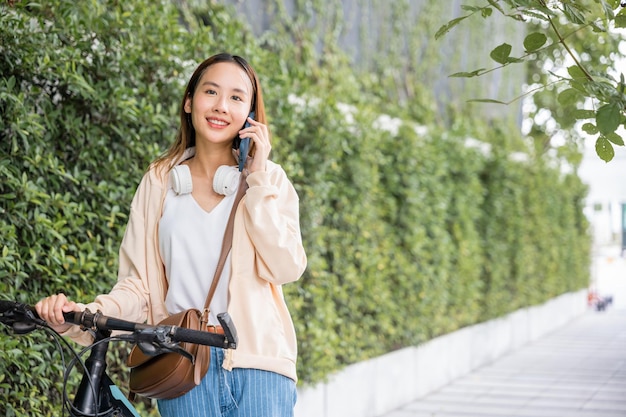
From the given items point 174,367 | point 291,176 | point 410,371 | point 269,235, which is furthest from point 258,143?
point 410,371

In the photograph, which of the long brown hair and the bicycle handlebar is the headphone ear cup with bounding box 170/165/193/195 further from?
the bicycle handlebar

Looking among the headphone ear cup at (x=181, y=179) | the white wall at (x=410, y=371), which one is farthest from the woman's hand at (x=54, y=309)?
the white wall at (x=410, y=371)

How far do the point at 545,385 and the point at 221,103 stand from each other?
243 inches

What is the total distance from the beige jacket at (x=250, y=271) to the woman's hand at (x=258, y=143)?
0.03 meters

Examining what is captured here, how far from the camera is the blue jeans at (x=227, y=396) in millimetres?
2148

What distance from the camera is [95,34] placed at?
3.54 m

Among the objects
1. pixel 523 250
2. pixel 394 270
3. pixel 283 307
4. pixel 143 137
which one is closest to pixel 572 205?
pixel 523 250

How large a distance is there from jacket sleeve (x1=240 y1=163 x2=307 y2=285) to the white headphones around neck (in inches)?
2.6

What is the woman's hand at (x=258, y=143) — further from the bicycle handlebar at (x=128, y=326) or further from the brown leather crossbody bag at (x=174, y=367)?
the bicycle handlebar at (x=128, y=326)

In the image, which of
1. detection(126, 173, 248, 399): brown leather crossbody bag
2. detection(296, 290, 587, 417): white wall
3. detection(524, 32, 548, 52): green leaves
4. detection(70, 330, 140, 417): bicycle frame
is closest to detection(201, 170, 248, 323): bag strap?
detection(126, 173, 248, 399): brown leather crossbody bag

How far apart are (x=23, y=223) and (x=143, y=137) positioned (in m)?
0.82

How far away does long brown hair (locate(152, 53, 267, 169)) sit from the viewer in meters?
2.38

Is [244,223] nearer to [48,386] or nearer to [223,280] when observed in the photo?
[223,280]

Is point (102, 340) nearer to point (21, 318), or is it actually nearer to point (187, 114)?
point (21, 318)
